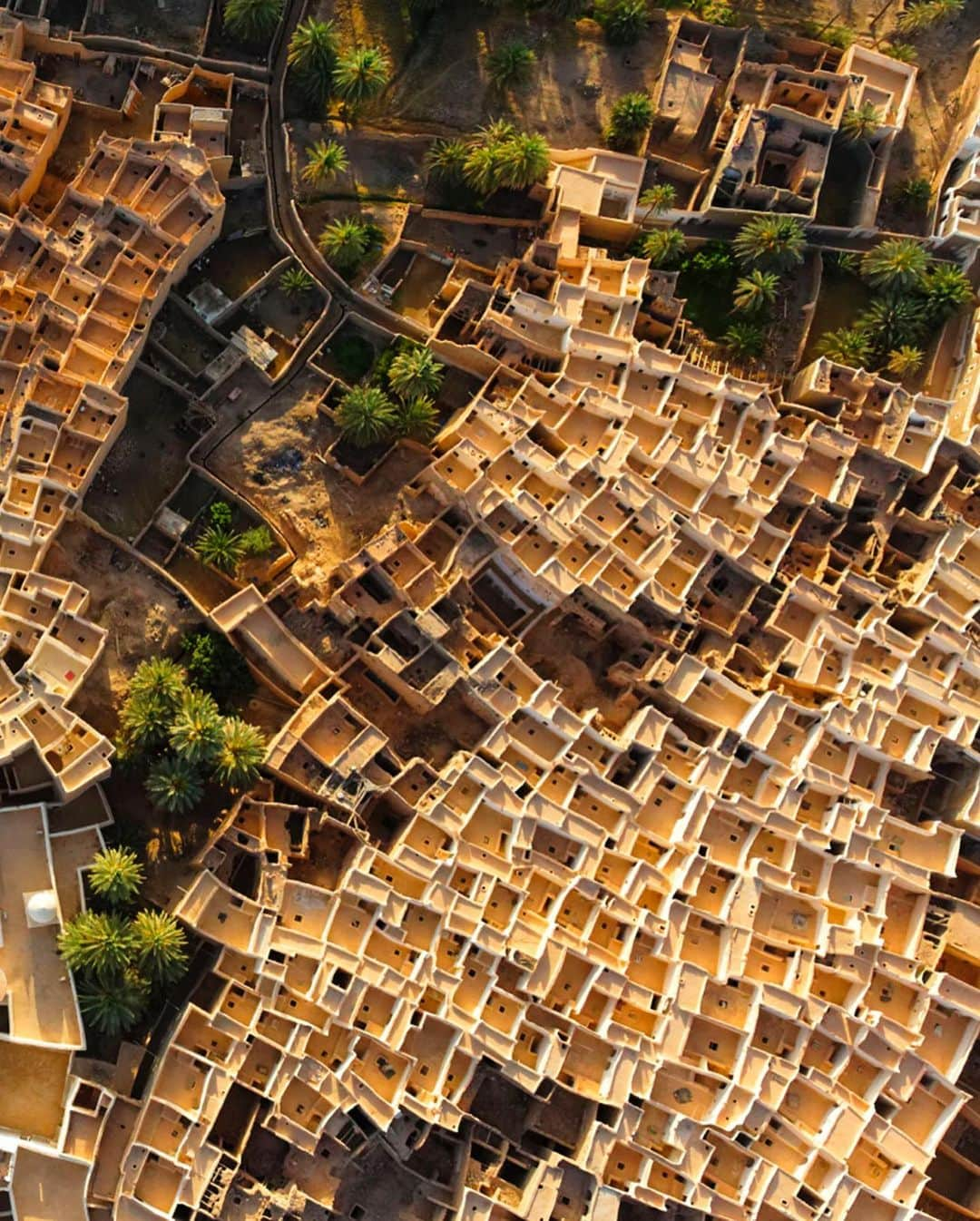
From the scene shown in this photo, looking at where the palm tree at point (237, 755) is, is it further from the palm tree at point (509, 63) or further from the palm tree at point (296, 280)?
the palm tree at point (509, 63)

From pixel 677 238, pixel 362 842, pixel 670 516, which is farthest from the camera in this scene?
pixel 677 238

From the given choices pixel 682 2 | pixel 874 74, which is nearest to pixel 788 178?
pixel 874 74

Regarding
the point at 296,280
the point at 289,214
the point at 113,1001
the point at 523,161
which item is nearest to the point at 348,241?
the point at 296,280

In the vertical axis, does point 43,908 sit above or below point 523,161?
below

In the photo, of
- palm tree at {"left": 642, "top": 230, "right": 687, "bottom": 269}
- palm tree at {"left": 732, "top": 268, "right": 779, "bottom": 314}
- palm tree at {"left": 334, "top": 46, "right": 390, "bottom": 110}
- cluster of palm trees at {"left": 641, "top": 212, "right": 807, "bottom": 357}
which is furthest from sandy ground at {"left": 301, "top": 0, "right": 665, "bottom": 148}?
palm tree at {"left": 732, "top": 268, "right": 779, "bottom": 314}

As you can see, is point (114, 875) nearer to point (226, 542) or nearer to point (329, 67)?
point (226, 542)

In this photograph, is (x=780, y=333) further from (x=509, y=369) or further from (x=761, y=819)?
(x=761, y=819)

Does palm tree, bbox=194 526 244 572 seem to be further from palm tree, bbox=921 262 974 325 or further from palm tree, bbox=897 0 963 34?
palm tree, bbox=897 0 963 34
